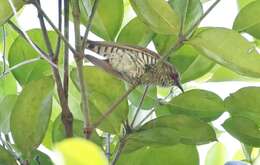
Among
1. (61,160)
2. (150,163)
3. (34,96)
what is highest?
(61,160)

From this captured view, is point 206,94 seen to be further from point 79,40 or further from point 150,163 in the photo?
point 79,40

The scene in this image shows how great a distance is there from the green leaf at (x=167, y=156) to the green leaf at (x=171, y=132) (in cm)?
4

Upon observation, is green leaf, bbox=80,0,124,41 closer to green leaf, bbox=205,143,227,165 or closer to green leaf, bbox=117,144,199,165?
green leaf, bbox=117,144,199,165

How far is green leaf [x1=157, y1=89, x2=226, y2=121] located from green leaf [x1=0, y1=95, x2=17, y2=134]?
0.64ft

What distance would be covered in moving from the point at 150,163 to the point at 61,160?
1.41 feet

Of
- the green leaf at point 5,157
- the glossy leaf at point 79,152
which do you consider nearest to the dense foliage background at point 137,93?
the green leaf at point 5,157

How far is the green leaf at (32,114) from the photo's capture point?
0.60 metres

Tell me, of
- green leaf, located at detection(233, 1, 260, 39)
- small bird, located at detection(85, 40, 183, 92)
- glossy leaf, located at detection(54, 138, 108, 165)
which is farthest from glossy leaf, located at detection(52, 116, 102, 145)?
glossy leaf, located at detection(54, 138, 108, 165)

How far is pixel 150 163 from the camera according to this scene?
670 millimetres

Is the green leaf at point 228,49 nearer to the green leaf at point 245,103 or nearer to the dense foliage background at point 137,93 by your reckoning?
the dense foliage background at point 137,93

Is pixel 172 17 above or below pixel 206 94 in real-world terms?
above

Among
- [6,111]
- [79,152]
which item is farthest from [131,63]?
[79,152]

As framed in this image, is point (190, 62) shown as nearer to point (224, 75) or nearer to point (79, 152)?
point (224, 75)

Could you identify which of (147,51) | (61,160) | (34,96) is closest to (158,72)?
(147,51)
